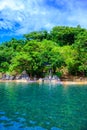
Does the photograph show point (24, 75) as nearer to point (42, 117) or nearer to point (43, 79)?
point (43, 79)

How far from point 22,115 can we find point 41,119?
6.38 feet

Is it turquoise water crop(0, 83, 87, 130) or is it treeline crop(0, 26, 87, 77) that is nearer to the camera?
turquoise water crop(0, 83, 87, 130)

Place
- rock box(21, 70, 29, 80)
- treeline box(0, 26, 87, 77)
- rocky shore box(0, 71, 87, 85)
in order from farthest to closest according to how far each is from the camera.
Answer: rock box(21, 70, 29, 80) < treeline box(0, 26, 87, 77) < rocky shore box(0, 71, 87, 85)

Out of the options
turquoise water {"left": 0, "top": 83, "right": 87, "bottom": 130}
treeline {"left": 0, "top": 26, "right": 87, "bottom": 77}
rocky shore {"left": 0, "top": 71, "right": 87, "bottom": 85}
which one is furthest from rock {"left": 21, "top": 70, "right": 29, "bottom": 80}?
turquoise water {"left": 0, "top": 83, "right": 87, "bottom": 130}

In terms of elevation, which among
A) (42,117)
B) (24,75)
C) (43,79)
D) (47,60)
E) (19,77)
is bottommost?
(42,117)

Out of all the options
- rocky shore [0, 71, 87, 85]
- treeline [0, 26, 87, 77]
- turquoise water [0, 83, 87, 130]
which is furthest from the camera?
treeline [0, 26, 87, 77]

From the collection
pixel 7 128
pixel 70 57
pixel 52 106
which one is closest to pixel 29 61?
pixel 70 57

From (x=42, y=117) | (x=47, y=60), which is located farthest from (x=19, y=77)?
(x=42, y=117)

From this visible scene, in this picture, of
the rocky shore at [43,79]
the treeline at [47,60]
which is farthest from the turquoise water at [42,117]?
the treeline at [47,60]

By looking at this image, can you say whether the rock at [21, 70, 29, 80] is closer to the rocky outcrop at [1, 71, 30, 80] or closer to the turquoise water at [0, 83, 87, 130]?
the rocky outcrop at [1, 71, 30, 80]

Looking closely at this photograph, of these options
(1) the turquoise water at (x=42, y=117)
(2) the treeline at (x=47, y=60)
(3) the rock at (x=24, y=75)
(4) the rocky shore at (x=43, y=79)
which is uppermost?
(2) the treeline at (x=47, y=60)

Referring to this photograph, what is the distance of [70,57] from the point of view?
7575 cm

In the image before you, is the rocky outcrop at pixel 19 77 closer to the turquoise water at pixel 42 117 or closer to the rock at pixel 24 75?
the rock at pixel 24 75

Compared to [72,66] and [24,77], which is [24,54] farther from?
[72,66]
